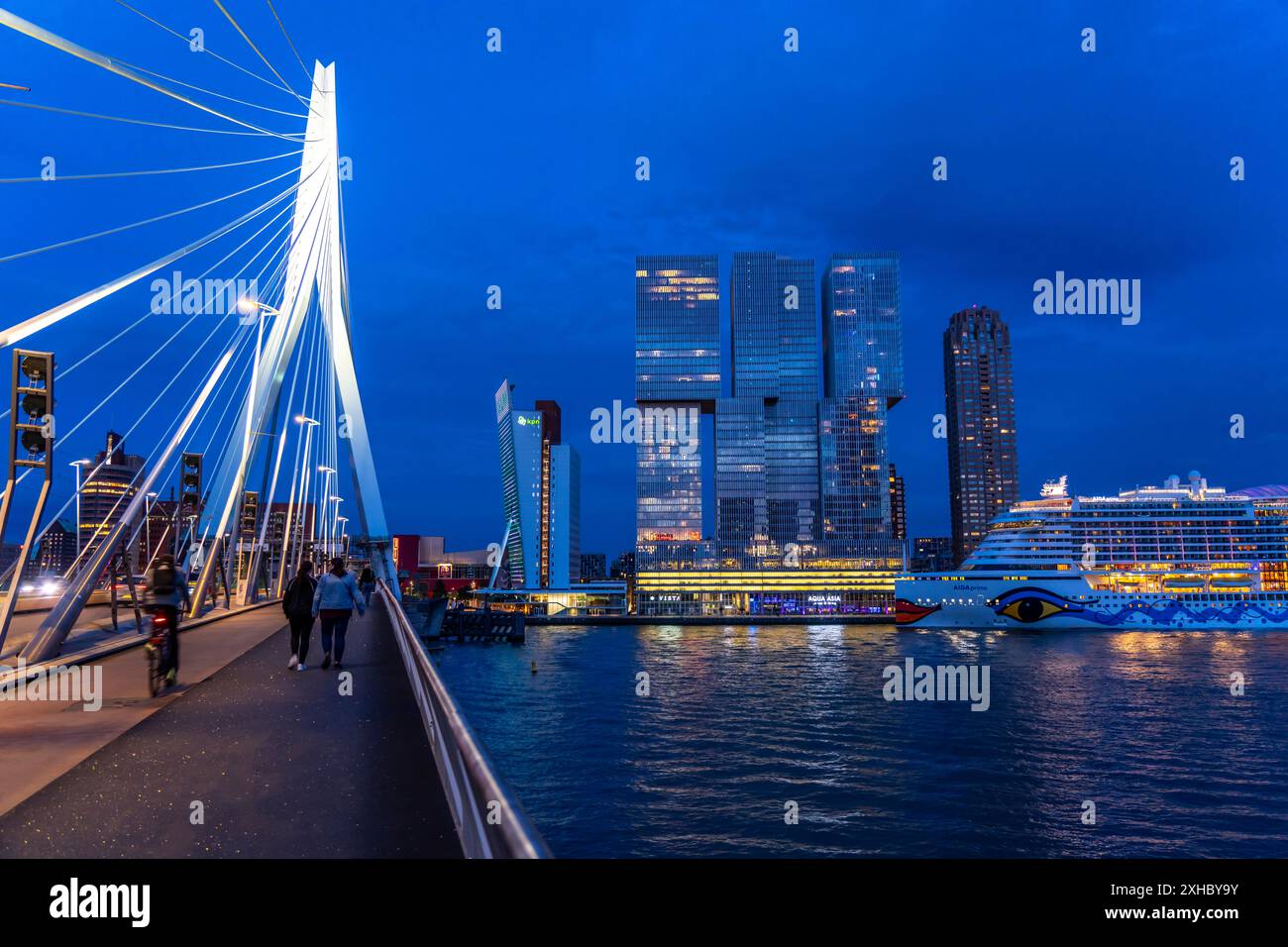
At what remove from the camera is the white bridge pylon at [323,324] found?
80.1 feet

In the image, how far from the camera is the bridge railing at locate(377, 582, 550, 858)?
2758 millimetres

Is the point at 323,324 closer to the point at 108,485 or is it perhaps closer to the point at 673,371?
the point at 108,485

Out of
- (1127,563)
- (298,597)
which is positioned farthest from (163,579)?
(1127,563)

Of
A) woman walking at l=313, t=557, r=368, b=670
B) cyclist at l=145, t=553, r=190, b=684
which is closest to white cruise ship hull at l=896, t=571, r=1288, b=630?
woman walking at l=313, t=557, r=368, b=670

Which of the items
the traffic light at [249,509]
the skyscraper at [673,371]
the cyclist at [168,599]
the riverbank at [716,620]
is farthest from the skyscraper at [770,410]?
the cyclist at [168,599]

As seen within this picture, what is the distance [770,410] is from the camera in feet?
586

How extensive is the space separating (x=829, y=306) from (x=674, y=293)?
3653 centimetres

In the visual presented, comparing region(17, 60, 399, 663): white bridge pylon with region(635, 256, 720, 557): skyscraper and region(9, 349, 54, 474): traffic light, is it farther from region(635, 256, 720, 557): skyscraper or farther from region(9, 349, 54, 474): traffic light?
region(635, 256, 720, 557): skyscraper

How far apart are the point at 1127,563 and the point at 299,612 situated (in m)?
99.2

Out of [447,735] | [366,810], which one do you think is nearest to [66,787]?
[366,810]

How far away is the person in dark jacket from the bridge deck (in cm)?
155

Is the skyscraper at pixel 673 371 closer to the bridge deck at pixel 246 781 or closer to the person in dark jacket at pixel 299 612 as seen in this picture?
the person in dark jacket at pixel 299 612

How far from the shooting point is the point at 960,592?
301 feet
